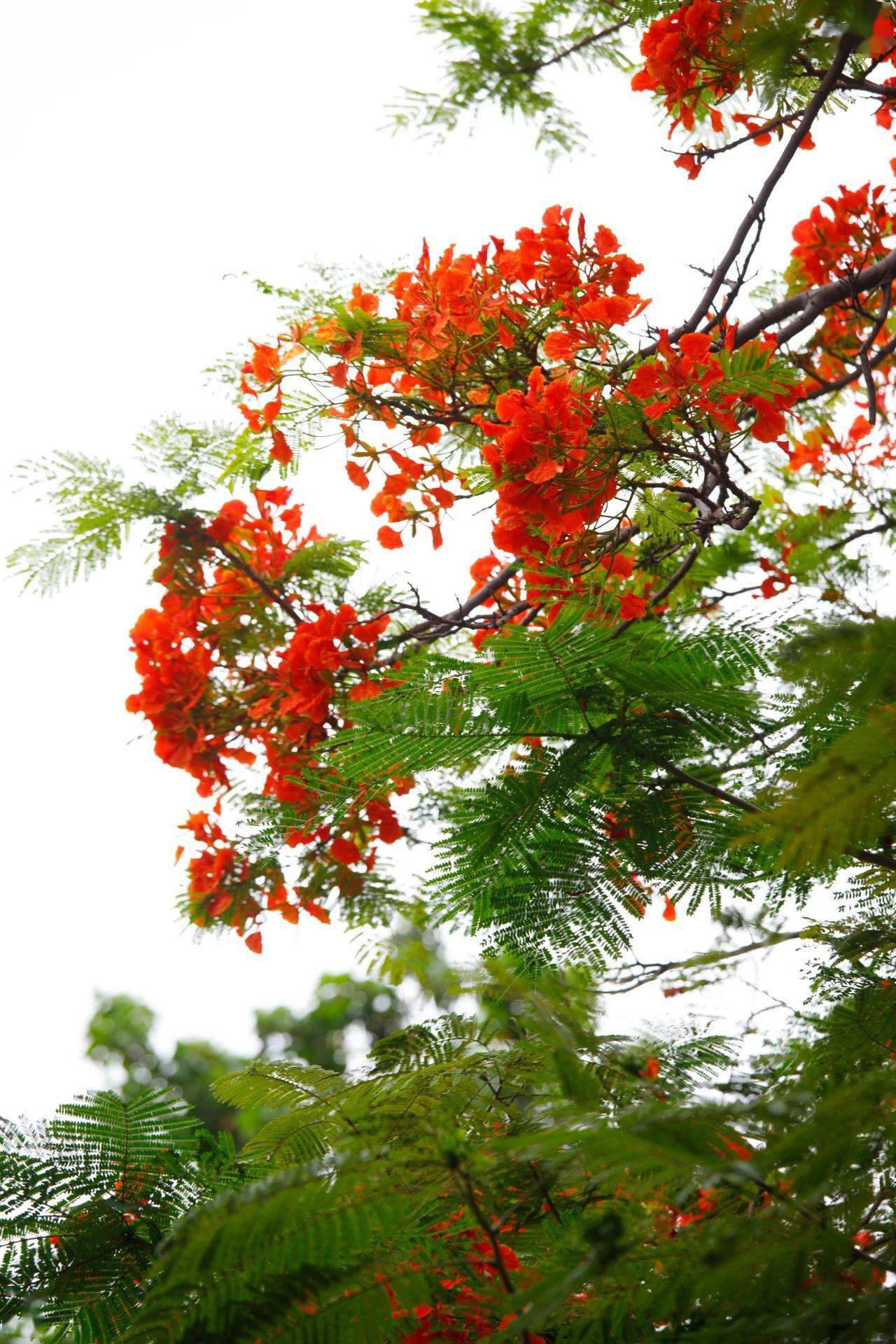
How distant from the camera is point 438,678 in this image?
1.35 meters

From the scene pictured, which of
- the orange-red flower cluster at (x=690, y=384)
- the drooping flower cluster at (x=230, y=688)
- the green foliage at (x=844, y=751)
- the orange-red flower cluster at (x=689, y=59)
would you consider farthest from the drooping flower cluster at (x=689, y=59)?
the green foliage at (x=844, y=751)

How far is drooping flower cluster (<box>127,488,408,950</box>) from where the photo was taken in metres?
2.30

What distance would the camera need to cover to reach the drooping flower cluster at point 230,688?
7.55 feet

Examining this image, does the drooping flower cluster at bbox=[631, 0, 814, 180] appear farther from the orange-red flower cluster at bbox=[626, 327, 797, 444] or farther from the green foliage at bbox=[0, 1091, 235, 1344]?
the green foliage at bbox=[0, 1091, 235, 1344]

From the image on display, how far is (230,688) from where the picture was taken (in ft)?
7.86

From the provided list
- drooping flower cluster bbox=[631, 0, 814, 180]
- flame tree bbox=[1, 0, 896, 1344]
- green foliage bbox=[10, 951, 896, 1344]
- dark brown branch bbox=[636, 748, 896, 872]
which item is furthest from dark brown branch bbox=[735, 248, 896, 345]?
green foliage bbox=[10, 951, 896, 1344]

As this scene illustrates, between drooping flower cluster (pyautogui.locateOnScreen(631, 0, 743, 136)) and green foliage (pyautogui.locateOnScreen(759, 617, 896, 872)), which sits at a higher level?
drooping flower cluster (pyautogui.locateOnScreen(631, 0, 743, 136))

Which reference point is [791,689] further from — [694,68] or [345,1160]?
[694,68]

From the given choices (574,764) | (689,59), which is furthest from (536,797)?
(689,59)

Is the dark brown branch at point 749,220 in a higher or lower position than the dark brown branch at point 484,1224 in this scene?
higher

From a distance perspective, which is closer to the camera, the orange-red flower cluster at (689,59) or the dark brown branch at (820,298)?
the orange-red flower cluster at (689,59)

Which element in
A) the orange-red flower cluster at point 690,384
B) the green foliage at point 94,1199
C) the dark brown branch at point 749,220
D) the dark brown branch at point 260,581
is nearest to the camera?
the green foliage at point 94,1199

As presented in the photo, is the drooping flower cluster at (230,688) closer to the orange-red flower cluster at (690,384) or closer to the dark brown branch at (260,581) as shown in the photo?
the dark brown branch at (260,581)

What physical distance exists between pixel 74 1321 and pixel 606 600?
3.81ft
